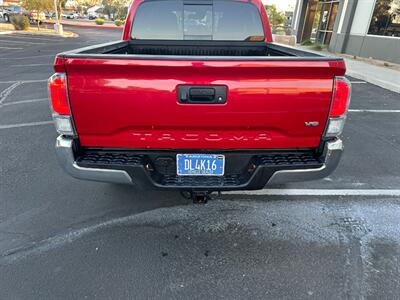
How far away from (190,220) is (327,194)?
1.68 metres

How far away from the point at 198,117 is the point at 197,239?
1191 millimetres

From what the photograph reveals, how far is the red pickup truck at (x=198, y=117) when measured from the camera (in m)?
2.16

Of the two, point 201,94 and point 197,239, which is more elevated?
point 201,94

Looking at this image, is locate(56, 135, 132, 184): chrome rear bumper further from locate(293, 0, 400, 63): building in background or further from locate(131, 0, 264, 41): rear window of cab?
locate(293, 0, 400, 63): building in background

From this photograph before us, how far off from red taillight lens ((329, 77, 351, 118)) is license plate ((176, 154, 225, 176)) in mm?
929

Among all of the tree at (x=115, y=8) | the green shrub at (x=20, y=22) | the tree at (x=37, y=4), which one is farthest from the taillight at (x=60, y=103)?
the tree at (x=115, y=8)

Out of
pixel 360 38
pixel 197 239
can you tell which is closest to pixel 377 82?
pixel 360 38

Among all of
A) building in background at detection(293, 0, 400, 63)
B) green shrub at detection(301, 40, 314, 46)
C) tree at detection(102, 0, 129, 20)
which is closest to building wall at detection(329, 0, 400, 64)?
building in background at detection(293, 0, 400, 63)

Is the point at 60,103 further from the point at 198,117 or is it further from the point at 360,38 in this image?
the point at 360,38

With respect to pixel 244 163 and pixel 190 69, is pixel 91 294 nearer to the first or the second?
pixel 244 163

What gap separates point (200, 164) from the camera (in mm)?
2449

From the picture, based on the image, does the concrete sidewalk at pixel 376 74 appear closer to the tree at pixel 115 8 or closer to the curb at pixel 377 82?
the curb at pixel 377 82

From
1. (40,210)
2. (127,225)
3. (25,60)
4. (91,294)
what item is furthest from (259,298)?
(25,60)

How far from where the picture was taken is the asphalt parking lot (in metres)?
2.31
